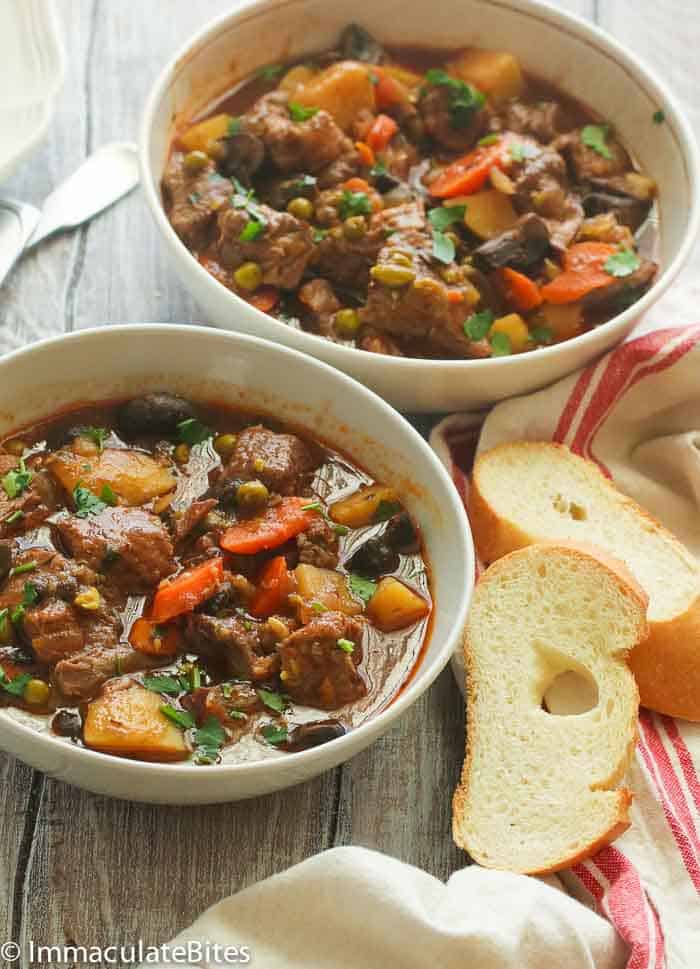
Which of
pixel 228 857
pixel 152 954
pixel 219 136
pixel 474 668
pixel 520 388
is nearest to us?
pixel 152 954

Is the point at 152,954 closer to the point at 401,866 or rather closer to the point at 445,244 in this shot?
the point at 401,866

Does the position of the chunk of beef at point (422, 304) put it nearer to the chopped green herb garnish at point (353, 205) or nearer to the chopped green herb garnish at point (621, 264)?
the chopped green herb garnish at point (353, 205)

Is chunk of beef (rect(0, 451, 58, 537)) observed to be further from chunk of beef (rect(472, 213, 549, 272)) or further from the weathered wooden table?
chunk of beef (rect(472, 213, 549, 272))

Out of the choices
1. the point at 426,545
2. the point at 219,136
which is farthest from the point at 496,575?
the point at 219,136

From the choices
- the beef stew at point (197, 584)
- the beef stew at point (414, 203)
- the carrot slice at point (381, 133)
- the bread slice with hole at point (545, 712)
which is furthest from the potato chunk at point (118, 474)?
the carrot slice at point (381, 133)

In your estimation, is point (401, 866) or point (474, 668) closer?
point (401, 866)

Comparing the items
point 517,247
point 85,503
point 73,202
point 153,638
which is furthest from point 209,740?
point 73,202

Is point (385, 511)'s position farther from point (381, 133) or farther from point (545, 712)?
point (381, 133)

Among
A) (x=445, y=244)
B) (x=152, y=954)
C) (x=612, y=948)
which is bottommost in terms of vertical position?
(x=152, y=954)
